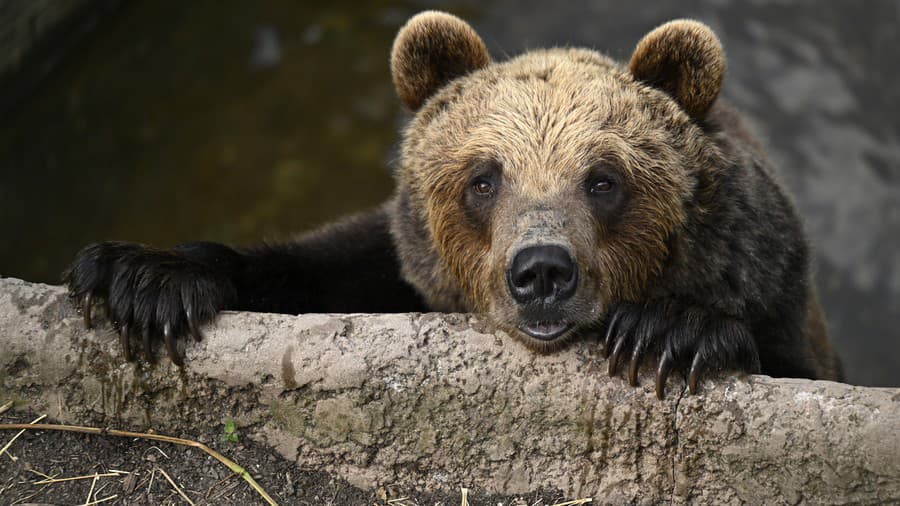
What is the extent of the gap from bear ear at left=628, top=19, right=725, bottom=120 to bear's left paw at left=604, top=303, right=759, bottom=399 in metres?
1.16

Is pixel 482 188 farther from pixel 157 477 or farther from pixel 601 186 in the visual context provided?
pixel 157 477

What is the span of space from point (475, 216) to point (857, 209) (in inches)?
292

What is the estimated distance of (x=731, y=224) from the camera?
200 inches

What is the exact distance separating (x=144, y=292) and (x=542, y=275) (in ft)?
6.05

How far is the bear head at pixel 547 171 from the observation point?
4.51m

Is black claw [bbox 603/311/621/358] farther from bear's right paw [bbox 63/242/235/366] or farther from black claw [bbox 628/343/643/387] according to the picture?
bear's right paw [bbox 63/242/235/366]

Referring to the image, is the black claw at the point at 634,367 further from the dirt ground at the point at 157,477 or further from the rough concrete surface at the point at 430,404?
the dirt ground at the point at 157,477

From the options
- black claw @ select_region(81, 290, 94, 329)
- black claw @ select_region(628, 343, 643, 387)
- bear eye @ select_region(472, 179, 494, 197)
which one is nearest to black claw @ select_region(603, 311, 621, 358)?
black claw @ select_region(628, 343, 643, 387)

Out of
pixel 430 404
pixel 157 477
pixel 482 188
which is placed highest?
pixel 482 188

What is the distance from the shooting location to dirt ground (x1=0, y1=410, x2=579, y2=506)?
4.45 metres

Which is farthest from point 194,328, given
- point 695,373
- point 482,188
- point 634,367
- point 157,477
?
point 695,373

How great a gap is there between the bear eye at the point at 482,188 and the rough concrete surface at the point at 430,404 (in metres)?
0.63

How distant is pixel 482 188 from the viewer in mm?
5000

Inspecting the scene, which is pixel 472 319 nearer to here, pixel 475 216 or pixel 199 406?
pixel 475 216
